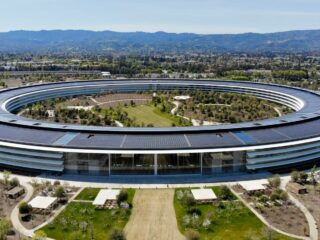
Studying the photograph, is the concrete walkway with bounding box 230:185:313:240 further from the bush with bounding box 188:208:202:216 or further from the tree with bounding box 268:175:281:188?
the bush with bounding box 188:208:202:216

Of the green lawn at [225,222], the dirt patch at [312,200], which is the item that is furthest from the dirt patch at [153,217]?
the dirt patch at [312,200]

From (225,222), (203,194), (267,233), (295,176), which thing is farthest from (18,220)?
(295,176)

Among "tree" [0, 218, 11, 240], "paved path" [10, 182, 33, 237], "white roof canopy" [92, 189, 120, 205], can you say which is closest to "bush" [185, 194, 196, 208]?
"white roof canopy" [92, 189, 120, 205]

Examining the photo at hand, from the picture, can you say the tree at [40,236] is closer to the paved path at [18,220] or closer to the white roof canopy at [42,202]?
the paved path at [18,220]

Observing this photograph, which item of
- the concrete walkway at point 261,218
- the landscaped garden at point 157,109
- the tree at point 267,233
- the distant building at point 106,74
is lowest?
the concrete walkway at point 261,218

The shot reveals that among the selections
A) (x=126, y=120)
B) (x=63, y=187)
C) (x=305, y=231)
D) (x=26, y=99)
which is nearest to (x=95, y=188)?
(x=63, y=187)

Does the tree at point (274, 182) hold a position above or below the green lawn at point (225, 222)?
above
